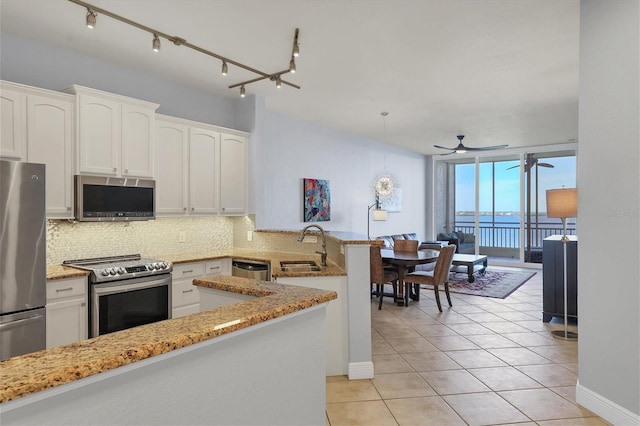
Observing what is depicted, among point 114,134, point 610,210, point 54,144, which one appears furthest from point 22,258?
point 610,210

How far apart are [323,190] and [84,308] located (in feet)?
13.5

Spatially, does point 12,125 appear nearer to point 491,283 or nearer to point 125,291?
point 125,291

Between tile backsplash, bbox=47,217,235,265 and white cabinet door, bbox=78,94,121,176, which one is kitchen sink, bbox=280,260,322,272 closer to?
tile backsplash, bbox=47,217,235,265

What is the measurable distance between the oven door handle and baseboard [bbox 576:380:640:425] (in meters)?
3.49

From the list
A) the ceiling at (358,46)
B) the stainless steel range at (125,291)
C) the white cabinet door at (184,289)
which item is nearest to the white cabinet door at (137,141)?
the ceiling at (358,46)

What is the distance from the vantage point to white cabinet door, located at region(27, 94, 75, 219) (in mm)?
3057

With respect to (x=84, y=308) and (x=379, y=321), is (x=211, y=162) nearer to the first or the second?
(x=84, y=308)

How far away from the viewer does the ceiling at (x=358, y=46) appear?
112 inches

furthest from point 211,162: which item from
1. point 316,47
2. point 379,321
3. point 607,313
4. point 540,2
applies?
point 607,313

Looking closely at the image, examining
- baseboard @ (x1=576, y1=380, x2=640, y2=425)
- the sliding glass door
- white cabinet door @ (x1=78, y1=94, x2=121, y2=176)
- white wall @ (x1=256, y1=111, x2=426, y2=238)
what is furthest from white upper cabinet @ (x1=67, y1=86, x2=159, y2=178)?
the sliding glass door

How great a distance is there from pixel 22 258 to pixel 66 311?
0.68 m

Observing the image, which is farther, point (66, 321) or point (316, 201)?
point (316, 201)

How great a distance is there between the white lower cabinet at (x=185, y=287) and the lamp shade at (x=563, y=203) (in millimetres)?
3615

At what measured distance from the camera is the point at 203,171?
4453 millimetres
